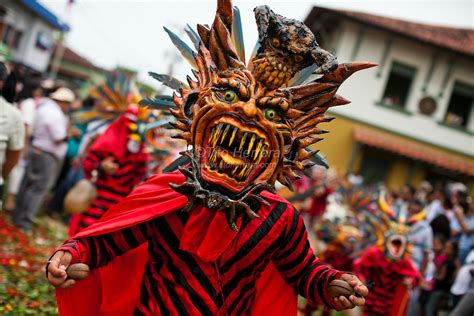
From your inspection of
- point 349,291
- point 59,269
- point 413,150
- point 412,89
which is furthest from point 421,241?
point 412,89

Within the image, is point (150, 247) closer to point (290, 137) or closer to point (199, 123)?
point (199, 123)

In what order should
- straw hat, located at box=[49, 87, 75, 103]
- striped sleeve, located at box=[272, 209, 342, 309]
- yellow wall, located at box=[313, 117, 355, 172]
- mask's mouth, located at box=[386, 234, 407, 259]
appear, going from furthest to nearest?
yellow wall, located at box=[313, 117, 355, 172] < straw hat, located at box=[49, 87, 75, 103] < mask's mouth, located at box=[386, 234, 407, 259] < striped sleeve, located at box=[272, 209, 342, 309]

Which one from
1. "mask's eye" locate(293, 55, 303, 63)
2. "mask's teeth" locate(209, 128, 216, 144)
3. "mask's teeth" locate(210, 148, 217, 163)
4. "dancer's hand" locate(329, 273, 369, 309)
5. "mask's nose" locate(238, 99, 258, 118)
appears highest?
"mask's eye" locate(293, 55, 303, 63)

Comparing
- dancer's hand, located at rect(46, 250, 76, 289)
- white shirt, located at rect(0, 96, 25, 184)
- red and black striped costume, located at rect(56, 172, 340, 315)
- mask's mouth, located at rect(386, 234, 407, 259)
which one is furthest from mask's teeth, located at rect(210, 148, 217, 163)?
mask's mouth, located at rect(386, 234, 407, 259)

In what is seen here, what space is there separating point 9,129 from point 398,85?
1897cm

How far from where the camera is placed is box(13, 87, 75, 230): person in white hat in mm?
7277

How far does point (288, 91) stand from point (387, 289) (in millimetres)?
4060

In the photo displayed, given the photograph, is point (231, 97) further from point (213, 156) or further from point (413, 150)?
point (413, 150)

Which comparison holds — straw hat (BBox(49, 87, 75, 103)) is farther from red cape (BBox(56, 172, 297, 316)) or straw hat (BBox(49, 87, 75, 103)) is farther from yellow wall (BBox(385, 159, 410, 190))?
yellow wall (BBox(385, 159, 410, 190))

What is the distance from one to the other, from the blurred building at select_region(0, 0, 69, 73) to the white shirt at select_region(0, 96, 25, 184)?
2121 cm

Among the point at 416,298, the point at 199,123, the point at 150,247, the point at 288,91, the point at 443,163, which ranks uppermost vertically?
the point at 443,163

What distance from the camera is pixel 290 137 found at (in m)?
2.51

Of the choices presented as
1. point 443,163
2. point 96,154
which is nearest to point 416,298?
point 96,154

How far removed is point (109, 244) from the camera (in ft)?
8.86
